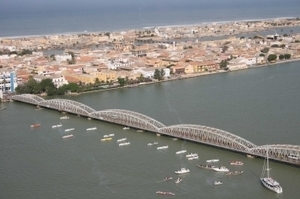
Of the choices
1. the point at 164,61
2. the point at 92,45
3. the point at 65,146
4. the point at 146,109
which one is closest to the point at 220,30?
the point at 92,45

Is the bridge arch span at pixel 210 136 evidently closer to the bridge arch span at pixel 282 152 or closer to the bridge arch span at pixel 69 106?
the bridge arch span at pixel 282 152

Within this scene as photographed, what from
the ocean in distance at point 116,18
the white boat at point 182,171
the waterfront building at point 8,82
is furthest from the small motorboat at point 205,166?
the ocean in distance at point 116,18

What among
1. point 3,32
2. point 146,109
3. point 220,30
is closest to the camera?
point 146,109

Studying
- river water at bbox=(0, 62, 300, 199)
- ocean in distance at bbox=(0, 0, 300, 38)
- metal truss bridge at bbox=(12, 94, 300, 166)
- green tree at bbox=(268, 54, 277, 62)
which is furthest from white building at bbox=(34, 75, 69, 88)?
ocean in distance at bbox=(0, 0, 300, 38)

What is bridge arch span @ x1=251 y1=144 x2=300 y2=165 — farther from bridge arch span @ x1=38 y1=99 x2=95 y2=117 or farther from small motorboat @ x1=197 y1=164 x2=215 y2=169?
bridge arch span @ x1=38 y1=99 x2=95 y2=117

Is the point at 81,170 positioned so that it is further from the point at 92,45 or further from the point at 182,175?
the point at 92,45

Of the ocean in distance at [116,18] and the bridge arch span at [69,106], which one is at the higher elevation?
the ocean in distance at [116,18]

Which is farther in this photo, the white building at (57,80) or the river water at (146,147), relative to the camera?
the white building at (57,80)
